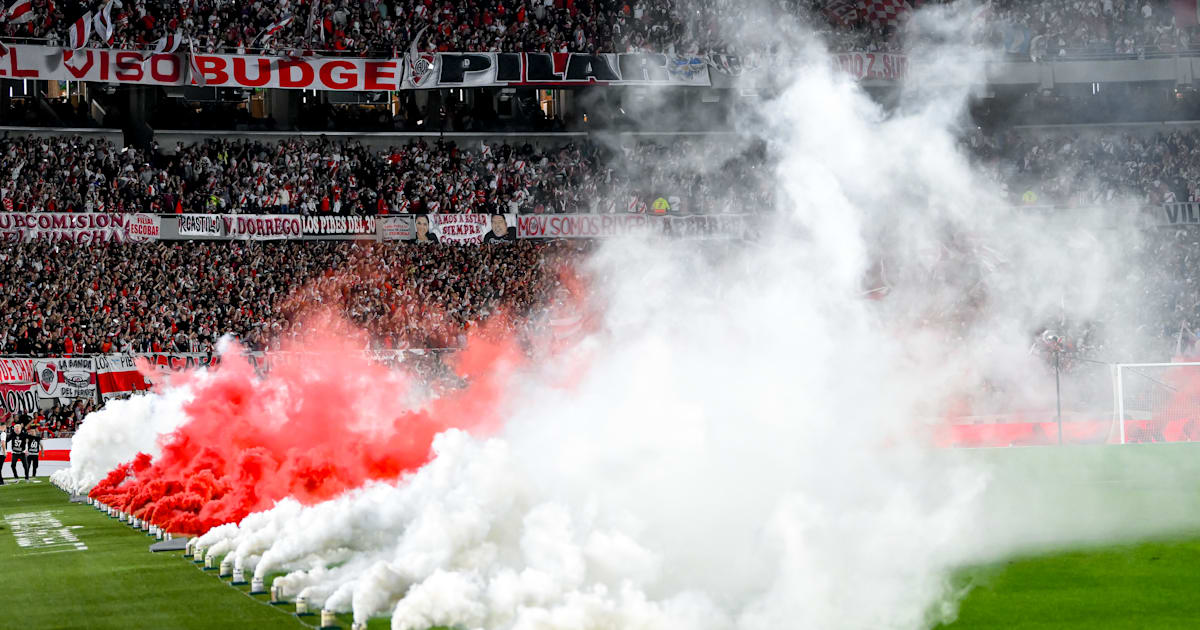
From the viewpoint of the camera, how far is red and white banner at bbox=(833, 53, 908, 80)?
23500 mm

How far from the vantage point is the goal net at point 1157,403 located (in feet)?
84.1

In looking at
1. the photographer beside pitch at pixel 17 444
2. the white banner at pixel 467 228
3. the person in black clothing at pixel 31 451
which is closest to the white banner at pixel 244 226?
the white banner at pixel 467 228

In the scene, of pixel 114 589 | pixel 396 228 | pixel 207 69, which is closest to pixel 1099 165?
pixel 396 228

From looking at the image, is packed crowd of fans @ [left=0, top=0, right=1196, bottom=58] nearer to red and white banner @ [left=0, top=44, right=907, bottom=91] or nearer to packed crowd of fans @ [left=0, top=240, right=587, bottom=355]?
red and white banner @ [left=0, top=44, right=907, bottom=91]

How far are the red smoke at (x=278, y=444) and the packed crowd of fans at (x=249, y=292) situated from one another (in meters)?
8.60

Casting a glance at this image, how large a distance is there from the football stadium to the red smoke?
0.07 metres

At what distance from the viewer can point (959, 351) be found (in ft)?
73.4

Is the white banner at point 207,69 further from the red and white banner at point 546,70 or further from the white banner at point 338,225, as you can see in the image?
the white banner at point 338,225

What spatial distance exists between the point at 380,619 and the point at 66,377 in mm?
21630

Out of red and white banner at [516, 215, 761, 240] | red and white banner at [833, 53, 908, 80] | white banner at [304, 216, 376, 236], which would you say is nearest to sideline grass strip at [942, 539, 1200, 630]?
red and white banner at [833, 53, 908, 80]

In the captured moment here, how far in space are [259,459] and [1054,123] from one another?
33.2 meters

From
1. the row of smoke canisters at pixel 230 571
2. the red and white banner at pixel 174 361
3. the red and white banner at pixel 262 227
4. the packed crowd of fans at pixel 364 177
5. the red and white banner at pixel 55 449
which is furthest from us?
the red and white banner at pixel 262 227

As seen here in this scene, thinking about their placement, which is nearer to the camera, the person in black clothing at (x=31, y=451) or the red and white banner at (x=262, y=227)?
the person in black clothing at (x=31, y=451)

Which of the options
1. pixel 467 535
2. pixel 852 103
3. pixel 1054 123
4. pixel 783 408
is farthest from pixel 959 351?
pixel 1054 123
